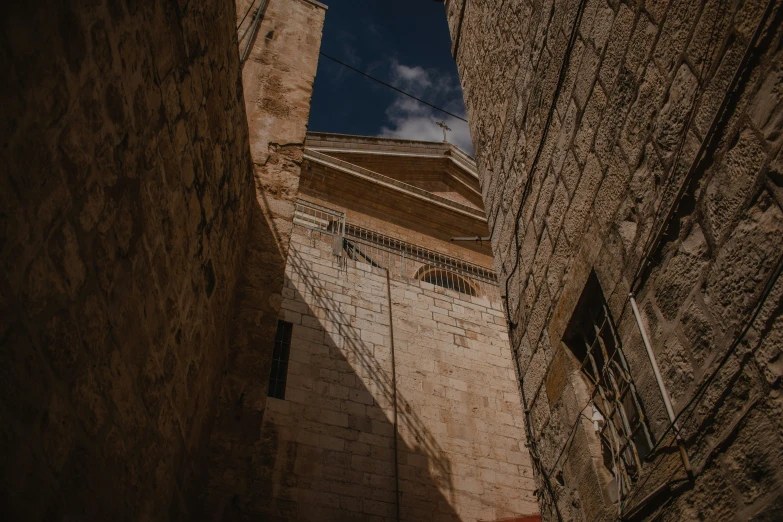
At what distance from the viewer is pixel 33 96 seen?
177 centimetres

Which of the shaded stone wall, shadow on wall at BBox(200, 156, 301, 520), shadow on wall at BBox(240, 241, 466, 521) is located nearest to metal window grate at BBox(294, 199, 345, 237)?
shadow on wall at BBox(240, 241, 466, 521)

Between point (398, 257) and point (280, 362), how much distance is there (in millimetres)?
4167

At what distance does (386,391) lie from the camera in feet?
31.0

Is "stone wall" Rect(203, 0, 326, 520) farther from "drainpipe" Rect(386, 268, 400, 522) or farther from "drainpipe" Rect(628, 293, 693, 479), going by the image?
"drainpipe" Rect(386, 268, 400, 522)

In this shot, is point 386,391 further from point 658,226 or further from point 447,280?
point 658,226

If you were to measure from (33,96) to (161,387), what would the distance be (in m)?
1.62

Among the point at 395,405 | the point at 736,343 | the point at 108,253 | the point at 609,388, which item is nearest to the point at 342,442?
the point at 395,405

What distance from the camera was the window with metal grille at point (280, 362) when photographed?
8.64 metres

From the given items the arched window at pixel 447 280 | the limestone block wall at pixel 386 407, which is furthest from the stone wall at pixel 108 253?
the arched window at pixel 447 280

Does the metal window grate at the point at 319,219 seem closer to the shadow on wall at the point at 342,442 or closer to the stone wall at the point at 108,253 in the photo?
the shadow on wall at the point at 342,442

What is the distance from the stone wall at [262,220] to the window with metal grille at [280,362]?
3726mm

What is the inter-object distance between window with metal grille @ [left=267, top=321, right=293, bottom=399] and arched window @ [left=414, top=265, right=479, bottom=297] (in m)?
4.11

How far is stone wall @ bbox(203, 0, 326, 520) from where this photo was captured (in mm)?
3822

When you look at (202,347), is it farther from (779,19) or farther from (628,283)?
(779,19)
